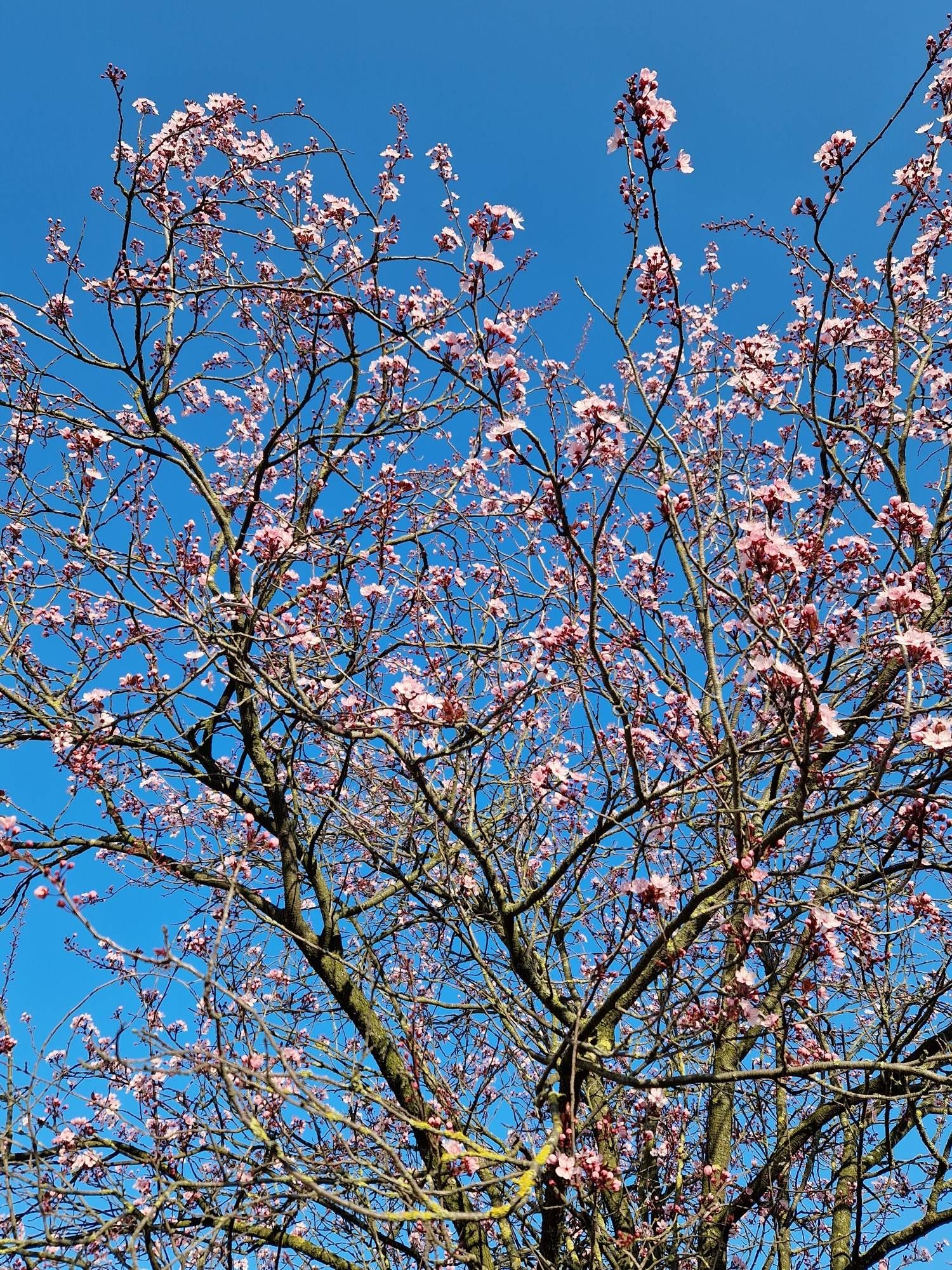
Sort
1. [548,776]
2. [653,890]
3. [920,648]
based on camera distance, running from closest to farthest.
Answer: [920,648] → [653,890] → [548,776]

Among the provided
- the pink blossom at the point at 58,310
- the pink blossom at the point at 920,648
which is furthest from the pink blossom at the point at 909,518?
the pink blossom at the point at 58,310

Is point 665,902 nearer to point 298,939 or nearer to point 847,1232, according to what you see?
point 298,939

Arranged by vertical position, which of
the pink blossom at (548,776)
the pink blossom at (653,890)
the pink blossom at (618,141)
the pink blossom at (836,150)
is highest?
the pink blossom at (836,150)

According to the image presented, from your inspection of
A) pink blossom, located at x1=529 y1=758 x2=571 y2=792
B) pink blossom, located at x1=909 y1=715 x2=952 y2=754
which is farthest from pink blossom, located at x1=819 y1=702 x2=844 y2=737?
pink blossom, located at x1=529 y1=758 x2=571 y2=792

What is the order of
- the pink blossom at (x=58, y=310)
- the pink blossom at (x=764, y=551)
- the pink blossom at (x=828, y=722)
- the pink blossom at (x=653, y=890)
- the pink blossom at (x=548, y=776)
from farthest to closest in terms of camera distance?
the pink blossom at (x=58, y=310) < the pink blossom at (x=548, y=776) < the pink blossom at (x=653, y=890) < the pink blossom at (x=828, y=722) < the pink blossom at (x=764, y=551)

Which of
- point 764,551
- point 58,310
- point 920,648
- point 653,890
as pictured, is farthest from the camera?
point 58,310

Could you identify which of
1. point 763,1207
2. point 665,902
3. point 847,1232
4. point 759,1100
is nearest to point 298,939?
point 665,902

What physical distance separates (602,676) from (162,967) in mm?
1794

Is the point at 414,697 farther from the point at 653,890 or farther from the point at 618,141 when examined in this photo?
the point at 618,141

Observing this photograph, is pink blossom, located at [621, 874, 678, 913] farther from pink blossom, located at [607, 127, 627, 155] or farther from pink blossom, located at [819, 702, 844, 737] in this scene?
pink blossom, located at [607, 127, 627, 155]

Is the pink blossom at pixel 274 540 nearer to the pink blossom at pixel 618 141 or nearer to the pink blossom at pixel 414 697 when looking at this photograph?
the pink blossom at pixel 414 697

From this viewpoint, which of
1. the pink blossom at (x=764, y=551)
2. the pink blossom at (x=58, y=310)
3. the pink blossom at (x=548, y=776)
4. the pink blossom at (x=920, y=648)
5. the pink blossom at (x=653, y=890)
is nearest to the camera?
the pink blossom at (x=764, y=551)

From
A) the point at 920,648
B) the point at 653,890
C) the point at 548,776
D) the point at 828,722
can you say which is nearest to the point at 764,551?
the point at 828,722

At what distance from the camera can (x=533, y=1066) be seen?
609cm
